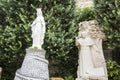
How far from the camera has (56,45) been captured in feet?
36.1

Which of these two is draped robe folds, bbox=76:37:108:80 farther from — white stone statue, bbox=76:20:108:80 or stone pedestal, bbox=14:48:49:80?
stone pedestal, bbox=14:48:49:80

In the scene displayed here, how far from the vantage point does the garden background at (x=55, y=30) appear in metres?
10.6

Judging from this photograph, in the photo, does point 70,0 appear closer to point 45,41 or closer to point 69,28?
point 69,28

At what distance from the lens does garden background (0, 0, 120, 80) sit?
1062 cm

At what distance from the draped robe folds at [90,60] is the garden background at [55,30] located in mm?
763

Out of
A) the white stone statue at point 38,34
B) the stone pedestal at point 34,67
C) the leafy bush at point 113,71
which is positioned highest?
the white stone statue at point 38,34

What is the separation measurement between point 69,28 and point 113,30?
2007 millimetres

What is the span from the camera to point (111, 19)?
10594 mm

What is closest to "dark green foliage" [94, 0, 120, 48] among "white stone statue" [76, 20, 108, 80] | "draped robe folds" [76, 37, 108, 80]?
"white stone statue" [76, 20, 108, 80]

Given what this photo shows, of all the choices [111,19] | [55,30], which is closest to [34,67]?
[55,30]

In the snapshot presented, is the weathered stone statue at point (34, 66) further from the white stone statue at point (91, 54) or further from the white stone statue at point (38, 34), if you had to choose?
the white stone statue at point (91, 54)

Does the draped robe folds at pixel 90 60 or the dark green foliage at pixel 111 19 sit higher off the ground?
the dark green foliage at pixel 111 19

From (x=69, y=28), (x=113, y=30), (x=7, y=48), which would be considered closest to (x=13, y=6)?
(x=7, y=48)

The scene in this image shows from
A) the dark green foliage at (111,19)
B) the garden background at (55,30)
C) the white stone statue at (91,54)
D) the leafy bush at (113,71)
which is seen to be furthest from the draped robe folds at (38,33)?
the leafy bush at (113,71)
